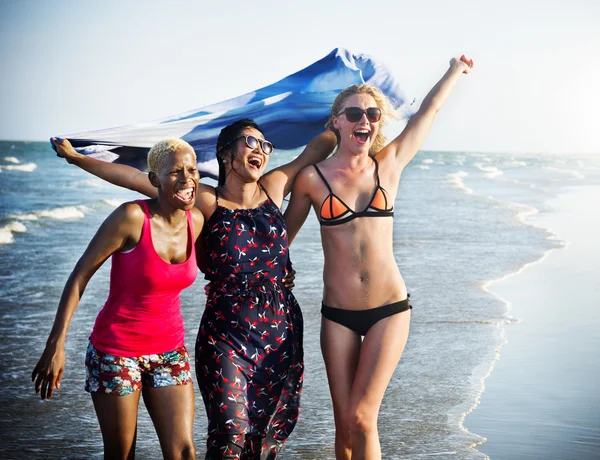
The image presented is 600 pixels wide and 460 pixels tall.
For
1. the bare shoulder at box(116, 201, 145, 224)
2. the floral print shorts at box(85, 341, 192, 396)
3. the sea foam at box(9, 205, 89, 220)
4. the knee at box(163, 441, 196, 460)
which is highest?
the sea foam at box(9, 205, 89, 220)

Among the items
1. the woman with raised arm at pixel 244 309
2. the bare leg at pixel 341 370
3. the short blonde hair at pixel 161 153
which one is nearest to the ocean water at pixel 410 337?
the bare leg at pixel 341 370

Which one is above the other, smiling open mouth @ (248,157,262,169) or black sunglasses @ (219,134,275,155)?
black sunglasses @ (219,134,275,155)

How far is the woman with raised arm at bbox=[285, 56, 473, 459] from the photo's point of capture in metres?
4.57

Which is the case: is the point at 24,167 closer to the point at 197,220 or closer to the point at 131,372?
the point at 197,220

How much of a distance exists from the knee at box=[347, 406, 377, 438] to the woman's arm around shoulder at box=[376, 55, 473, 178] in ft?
4.59

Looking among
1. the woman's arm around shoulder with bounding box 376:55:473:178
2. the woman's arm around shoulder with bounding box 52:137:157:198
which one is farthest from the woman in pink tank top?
the woman's arm around shoulder with bounding box 376:55:473:178

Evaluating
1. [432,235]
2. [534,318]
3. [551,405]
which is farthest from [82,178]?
[551,405]

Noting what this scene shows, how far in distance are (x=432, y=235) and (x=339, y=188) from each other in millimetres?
13683

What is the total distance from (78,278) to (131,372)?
0.52 meters

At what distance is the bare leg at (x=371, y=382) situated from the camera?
4.52m

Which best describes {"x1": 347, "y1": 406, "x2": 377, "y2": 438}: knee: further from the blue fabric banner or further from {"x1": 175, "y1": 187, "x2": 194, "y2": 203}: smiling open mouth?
the blue fabric banner

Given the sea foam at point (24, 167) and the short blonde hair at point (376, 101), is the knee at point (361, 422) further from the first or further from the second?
the sea foam at point (24, 167)

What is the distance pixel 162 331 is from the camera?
4.20 metres

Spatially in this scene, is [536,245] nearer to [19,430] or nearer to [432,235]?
[432,235]
